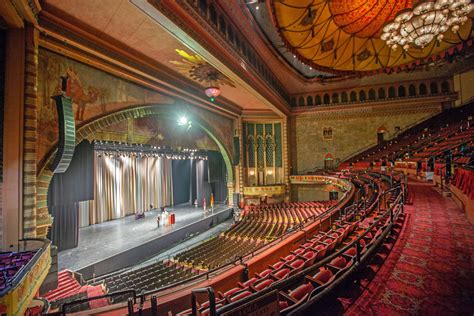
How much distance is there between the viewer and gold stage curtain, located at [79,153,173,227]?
1231cm

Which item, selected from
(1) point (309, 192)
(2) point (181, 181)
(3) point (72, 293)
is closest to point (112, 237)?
(3) point (72, 293)

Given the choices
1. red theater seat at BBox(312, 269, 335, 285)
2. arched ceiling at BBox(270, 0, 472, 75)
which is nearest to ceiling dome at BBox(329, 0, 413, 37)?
arched ceiling at BBox(270, 0, 472, 75)

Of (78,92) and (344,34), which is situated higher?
(344,34)

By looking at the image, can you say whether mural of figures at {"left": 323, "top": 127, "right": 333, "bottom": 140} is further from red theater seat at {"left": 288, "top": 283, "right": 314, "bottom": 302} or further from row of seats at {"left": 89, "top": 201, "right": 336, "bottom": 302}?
red theater seat at {"left": 288, "top": 283, "right": 314, "bottom": 302}

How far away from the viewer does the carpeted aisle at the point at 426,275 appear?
5.63 feet

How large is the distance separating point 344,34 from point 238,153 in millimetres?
8541

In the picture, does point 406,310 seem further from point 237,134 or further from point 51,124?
point 237,134

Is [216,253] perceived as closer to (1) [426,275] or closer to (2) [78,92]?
(1) [426,275]

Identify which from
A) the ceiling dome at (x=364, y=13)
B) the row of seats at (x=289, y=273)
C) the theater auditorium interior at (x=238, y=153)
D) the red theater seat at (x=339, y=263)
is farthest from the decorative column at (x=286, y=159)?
the red theater seat at (x=339, y=263)

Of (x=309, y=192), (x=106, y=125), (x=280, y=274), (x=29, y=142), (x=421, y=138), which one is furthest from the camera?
(x=309, y=192)

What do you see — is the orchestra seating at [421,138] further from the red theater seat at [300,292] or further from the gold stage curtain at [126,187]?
the gold stage curtain at [126,187]

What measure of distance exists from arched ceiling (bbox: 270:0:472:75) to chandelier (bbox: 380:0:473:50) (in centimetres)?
121

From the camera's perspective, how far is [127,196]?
558 inches

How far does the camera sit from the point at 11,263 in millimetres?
3666
